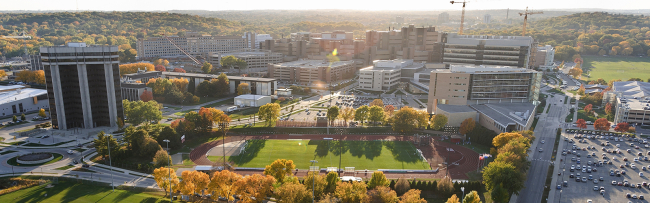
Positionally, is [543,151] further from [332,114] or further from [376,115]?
[332,114]

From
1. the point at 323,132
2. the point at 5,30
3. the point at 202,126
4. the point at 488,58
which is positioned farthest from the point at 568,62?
the point at 5,30

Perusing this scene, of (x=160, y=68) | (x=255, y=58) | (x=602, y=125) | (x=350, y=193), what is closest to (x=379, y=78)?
(x=602, y=125)

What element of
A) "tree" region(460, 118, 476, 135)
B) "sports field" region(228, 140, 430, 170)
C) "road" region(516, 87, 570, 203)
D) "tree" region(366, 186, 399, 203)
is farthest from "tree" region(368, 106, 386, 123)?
"tree" region(366, 186, 399, 203)

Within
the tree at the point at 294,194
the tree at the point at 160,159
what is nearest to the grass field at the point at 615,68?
the tree at the point at 294,194

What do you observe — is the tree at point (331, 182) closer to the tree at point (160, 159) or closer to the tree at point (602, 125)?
the tree at point (160, 159)

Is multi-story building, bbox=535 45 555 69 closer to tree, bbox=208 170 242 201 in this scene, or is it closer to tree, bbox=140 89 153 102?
tree, bbox=140 89 153 102

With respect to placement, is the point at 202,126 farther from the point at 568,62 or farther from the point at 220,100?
the point at 568,62
